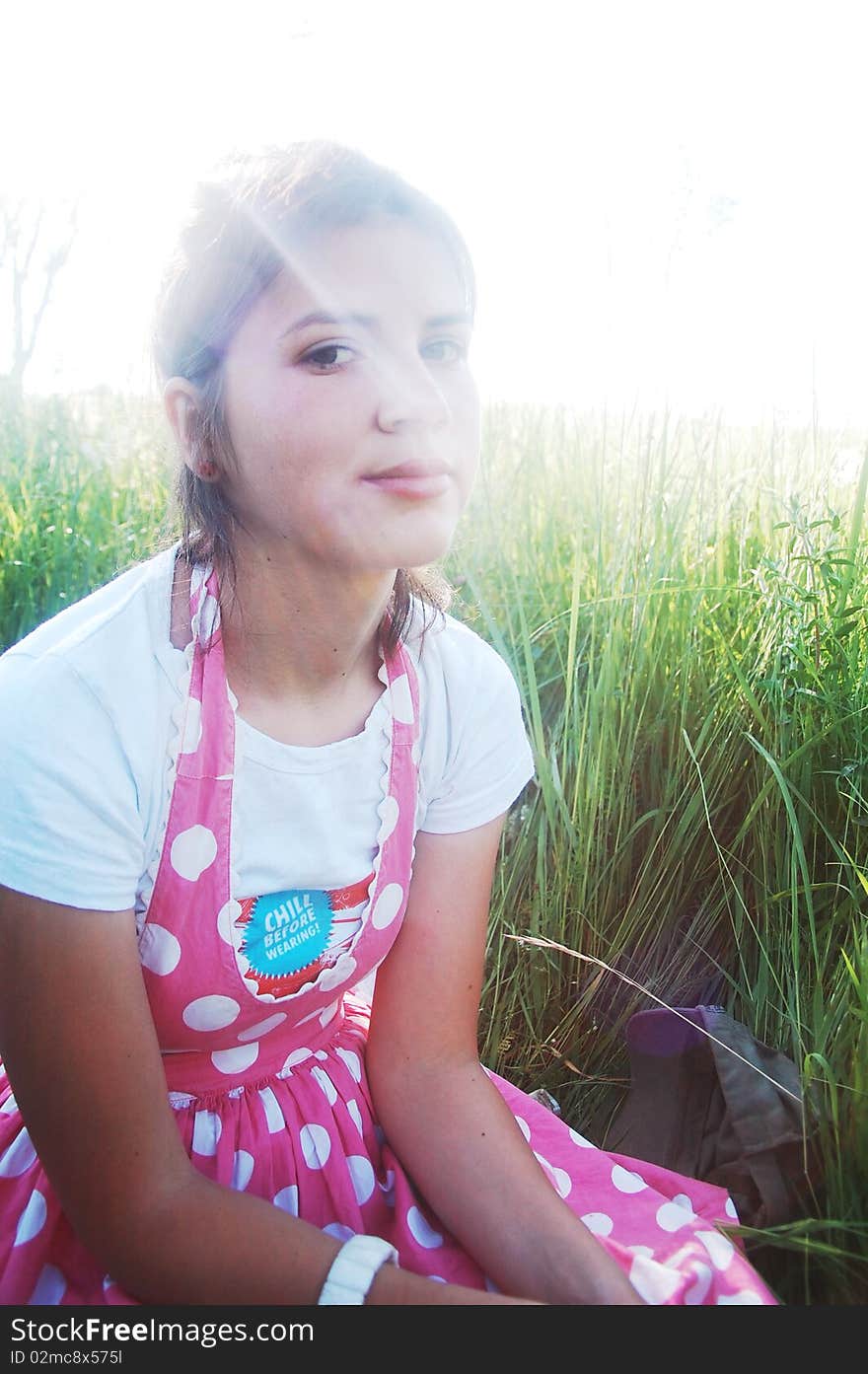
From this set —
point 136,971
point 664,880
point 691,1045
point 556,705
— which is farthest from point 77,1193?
point 556,705

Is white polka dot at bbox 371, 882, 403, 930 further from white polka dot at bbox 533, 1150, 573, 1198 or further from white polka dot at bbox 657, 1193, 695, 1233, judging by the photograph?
white polka dot at bbox 657, 1193, 695, 1233

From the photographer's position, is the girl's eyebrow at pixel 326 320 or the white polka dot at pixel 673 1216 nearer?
the girl's eyebrow at pixel 326 320

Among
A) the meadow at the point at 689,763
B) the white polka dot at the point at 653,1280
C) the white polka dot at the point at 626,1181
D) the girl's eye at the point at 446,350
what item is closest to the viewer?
the white polka dot at the point at 653,1280

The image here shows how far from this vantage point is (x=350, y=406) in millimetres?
1128

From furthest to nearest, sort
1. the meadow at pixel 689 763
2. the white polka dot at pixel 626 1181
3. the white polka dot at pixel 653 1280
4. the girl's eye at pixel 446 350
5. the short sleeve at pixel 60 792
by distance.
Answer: the meadow at pixel 689 763 → the white polka dot at pixel 626 1181 → the girl's eye at pixel 446 350 → the white polka dot at pixel 653 1280 → the short sleeve at pixel 60 792

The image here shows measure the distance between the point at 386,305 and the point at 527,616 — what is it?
1194 millimetres

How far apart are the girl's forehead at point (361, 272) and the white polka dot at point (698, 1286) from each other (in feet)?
3.48

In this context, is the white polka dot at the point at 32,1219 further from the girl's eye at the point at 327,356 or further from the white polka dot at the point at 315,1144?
the girl's eye at the point at 327,356

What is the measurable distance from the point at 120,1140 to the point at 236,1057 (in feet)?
0.82

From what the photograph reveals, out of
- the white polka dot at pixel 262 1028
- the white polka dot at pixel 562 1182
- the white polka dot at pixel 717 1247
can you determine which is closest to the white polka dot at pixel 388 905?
the white polka dot at pixel 262 1028

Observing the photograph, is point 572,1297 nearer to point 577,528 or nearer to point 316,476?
point 316,476

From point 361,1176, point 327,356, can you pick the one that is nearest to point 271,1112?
point 361,1176

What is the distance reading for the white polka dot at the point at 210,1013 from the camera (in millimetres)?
1213

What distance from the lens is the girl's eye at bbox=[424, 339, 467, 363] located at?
4.01 feet
